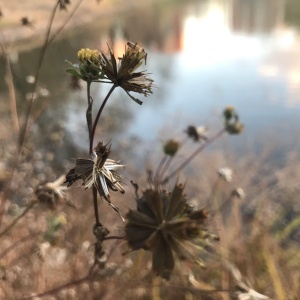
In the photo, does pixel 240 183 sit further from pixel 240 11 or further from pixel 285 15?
pixel 240 11

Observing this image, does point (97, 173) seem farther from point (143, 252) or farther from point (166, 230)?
point (143, 252)

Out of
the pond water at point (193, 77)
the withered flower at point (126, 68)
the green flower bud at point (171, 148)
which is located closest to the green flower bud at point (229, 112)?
the green flower bud at point (171, 148)

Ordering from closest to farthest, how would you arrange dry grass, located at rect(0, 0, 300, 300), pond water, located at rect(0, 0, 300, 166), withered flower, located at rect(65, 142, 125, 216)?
withered flower, located at rect(65, 142, 125, 216), dry grass, located at rect(0, 0, 300, 300), pond water, located at rect(0, 0, 300, 166)

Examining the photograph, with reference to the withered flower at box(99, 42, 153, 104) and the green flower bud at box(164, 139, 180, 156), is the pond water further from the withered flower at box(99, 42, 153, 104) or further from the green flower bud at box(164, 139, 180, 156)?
the withered flower at box(99, 42, 153, 104)

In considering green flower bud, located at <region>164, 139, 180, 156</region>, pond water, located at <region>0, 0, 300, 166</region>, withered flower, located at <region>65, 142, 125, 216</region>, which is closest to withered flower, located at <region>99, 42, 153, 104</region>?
withered flower, located at <region>65, 142, 125, 216</region>

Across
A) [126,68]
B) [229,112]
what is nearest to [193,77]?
[229,112]

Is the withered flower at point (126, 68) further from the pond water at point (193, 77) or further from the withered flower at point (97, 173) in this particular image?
the pond water at point (193, 77)

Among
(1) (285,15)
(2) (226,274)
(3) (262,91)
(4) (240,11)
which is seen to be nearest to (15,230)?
(2) (226,274)

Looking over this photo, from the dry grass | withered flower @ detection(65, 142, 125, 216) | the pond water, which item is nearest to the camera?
withered flower @ detection(65, 142, 125, 216)
